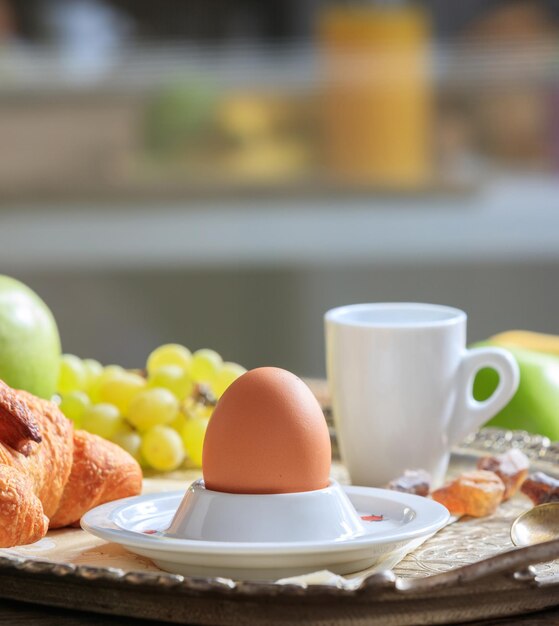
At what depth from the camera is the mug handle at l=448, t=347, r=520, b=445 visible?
62cm

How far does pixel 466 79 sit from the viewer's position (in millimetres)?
1669

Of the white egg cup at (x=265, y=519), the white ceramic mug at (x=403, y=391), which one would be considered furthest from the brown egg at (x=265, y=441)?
the white ceramic mug at (x=403, y=391)

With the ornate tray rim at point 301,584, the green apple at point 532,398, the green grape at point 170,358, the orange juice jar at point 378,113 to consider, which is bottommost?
the green apple at point 532,398

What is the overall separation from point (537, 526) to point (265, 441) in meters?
0.14

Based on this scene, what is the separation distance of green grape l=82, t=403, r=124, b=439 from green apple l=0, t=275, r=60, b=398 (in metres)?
0.03

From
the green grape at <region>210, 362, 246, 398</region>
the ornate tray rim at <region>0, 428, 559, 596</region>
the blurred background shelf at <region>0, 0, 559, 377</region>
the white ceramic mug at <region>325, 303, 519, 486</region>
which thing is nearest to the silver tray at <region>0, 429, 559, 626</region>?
the ornate tray rim at <region>0, 428, 559, 596</region>

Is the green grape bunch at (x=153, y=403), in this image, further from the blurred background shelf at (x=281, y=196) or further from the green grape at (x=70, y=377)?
the blurred background shelf at (x=281, y=196)

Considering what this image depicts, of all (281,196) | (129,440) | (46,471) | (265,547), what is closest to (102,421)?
(129,440)

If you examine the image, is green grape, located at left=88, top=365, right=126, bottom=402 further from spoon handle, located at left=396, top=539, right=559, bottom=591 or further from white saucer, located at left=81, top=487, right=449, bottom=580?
spoon handle, located at left=396, top=539, right=559, bottom=591

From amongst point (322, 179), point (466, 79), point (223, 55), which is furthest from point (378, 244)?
point (223, 55)

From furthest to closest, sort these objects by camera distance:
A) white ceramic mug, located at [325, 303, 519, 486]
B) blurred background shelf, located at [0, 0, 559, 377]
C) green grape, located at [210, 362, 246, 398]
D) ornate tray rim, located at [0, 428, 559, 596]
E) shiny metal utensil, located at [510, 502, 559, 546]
Answer: 1. blurred background shelf, located at [0, 0, 559, 377]
2. green grape, located at [210, 362, 246, 398]
3. white ceramic mug, located at [325, 303, 519, 486]
4. shiny metal utensil, located at [510, 502, 559, 546]
5. ornate tray rim, located at [0, 428, 559, 596]

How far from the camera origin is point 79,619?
1.32 ft

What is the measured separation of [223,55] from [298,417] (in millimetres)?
1473

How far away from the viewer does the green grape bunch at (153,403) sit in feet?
2.13
